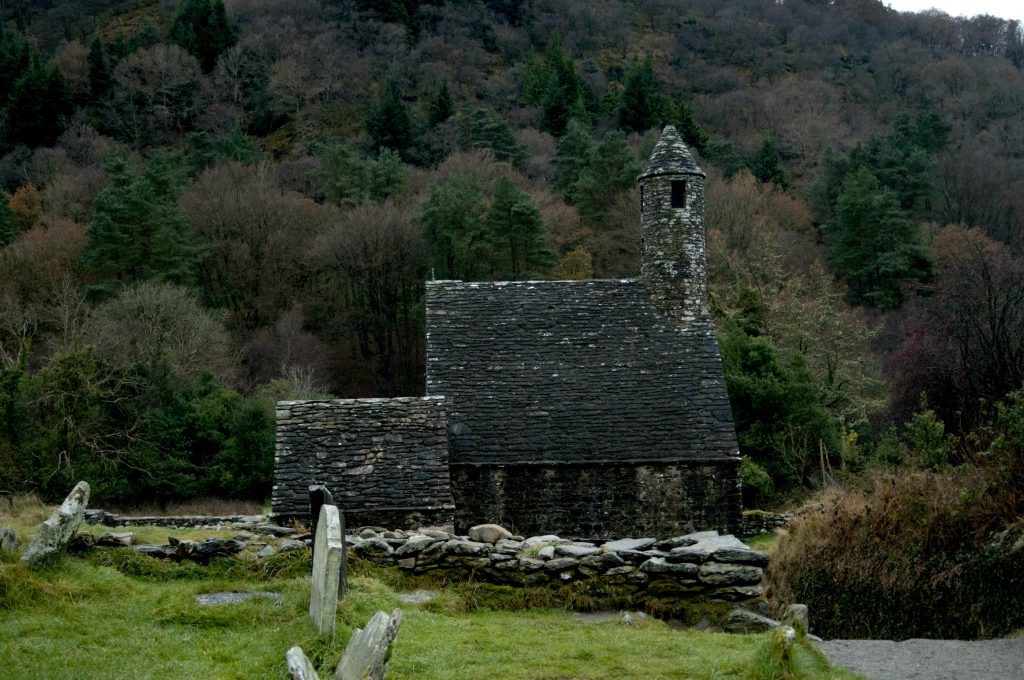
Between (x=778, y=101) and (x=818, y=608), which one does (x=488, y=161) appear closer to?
(x=778, y=101)

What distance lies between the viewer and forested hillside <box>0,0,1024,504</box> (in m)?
32.7

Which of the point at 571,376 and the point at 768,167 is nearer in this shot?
the point at 571,376

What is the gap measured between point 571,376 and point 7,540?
13.5m

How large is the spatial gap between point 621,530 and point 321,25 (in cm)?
7819

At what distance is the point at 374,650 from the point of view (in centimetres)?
→ 620

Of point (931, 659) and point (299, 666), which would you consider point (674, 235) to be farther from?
point (299, 666)

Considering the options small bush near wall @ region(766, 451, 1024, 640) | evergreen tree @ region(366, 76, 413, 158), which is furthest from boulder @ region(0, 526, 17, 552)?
evergreen tree @ region(366, 76, 413, 158)

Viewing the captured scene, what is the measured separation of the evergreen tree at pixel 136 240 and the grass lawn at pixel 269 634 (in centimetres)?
3470

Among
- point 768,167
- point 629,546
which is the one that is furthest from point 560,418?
point 768,167

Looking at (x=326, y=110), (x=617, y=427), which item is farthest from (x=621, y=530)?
(x=326, y=110)

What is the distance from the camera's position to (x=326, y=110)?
254ft

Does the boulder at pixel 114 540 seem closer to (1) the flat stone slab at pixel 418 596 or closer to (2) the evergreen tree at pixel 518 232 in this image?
(1) the flat stone slab at pixel 418 596

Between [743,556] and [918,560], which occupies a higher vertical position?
[743,556]

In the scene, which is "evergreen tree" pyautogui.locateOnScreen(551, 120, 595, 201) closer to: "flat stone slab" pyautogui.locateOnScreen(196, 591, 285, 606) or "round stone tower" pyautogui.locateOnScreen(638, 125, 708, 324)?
"round stone tower" pyautogui.locateOnScreen(638, 125, 708, 324)
